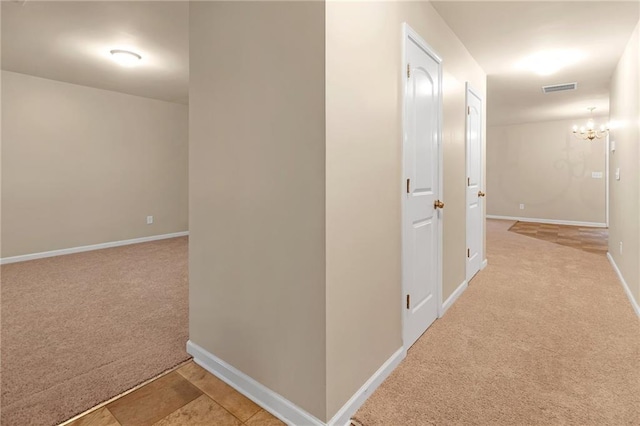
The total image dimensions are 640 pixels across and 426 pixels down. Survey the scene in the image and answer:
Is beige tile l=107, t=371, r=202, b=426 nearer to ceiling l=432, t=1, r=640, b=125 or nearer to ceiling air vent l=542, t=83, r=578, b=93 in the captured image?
ceiling l=432, t=1, r=640, b=125

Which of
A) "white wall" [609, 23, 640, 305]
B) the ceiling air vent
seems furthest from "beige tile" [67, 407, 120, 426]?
the ceiling air vent

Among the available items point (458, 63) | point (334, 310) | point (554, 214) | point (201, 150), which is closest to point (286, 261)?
point (334, 310)

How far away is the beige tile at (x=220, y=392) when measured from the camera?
161 cm

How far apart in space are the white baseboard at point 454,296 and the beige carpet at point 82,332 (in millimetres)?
2023

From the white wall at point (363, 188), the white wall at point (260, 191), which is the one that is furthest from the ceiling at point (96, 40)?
the white wall at point (363, 188)

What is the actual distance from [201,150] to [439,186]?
1741mm

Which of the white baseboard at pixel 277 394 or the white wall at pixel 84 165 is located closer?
the white baseboard at pixel 277 394

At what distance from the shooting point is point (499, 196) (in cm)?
894

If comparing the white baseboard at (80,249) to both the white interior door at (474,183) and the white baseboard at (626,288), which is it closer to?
the white interior door at (474,183)

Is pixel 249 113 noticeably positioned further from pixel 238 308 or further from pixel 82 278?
pixel 82 278

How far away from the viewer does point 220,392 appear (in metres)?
1.75

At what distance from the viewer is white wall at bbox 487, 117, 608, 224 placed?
24.8ft

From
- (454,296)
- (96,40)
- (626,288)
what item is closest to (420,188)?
(454,296)

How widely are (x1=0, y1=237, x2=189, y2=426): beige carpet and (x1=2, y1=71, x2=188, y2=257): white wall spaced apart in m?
0.77
